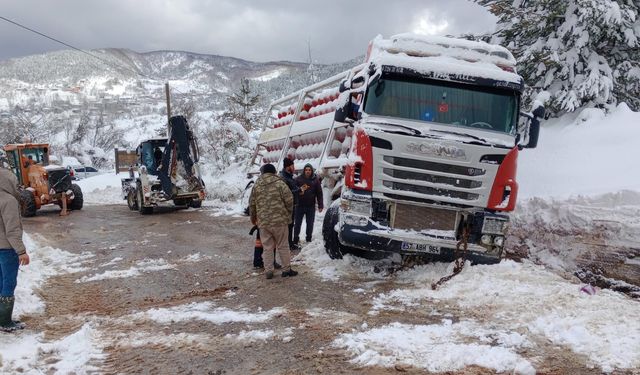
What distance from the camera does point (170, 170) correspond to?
15.6 meters

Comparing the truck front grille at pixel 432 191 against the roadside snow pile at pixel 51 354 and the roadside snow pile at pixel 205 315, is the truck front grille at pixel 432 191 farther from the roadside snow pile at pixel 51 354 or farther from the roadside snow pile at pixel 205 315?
the roadside snow pile at pixel 51 354

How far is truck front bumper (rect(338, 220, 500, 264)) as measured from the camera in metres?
6.11

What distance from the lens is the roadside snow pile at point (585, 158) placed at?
30.9ft

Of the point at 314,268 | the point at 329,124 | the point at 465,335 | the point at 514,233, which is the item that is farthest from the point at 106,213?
the point at 465,335

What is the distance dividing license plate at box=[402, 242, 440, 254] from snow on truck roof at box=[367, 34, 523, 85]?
2.42m

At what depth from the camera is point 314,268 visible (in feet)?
23.7

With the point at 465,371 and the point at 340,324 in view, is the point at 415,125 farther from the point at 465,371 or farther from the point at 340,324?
the point at 465,371

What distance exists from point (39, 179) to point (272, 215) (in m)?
14.0

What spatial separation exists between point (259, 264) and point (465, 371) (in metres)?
4.39

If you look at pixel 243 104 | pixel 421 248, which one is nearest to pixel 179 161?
pixel 421 248

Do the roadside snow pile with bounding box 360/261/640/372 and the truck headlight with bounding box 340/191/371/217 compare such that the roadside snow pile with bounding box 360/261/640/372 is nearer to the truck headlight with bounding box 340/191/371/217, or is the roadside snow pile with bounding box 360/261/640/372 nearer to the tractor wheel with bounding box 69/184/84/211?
the truck headlight with bounding box 340/191/371/217

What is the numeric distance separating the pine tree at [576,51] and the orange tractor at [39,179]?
51.9 ft

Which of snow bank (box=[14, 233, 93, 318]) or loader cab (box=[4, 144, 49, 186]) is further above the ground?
loader cab (box=[4, 144, 49, 186])

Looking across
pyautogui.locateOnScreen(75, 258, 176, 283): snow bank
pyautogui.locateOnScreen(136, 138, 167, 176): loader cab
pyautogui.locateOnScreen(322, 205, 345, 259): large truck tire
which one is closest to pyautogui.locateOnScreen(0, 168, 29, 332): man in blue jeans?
pyautogui.locateOnScreen(75, 258, 176, 283): snow bank
